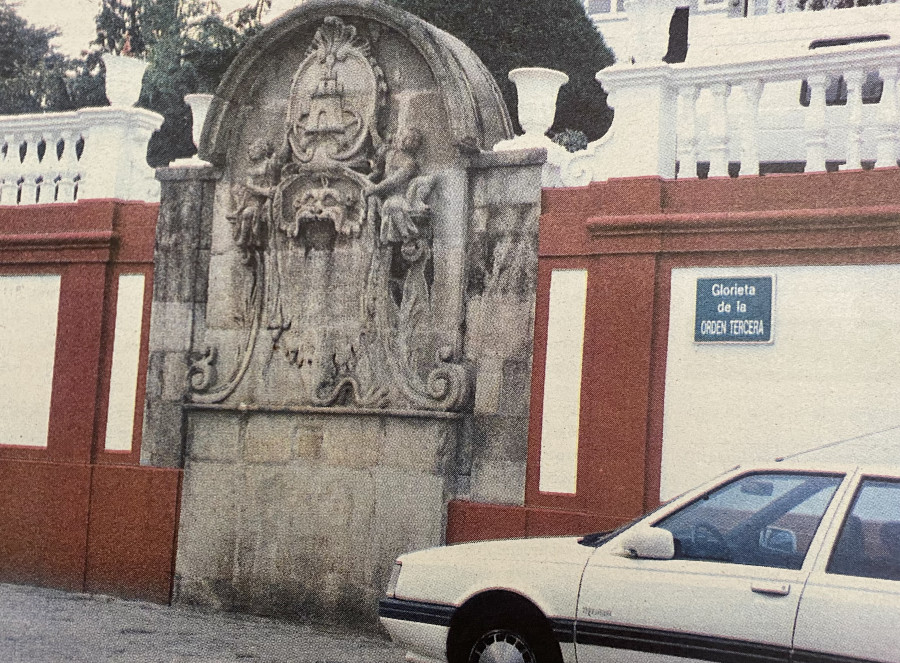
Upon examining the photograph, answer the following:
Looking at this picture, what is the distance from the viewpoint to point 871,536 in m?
5.89

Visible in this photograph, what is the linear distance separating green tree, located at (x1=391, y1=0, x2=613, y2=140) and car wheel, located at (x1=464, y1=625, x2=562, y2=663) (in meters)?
18.5

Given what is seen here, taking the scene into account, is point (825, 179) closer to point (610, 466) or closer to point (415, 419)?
point (610, 466)

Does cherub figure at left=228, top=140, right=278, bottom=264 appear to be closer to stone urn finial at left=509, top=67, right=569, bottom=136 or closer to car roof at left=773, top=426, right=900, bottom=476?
stone urn finial at left=509, top=67, right=569, bottom=136

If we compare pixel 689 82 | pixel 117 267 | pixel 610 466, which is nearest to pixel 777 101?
pixel 689 82

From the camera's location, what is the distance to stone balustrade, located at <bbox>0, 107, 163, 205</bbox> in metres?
11.9

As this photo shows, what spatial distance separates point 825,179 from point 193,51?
21132 mm

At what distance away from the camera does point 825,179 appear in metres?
9.09

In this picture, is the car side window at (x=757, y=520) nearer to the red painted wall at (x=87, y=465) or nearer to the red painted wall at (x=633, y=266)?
the red painted wall at (x=633, y=266)

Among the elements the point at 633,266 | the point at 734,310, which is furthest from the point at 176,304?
the point at 734,310

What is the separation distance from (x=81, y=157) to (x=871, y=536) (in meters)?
8.34

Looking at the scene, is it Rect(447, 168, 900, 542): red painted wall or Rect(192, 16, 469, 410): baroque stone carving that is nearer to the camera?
Rect(447, 168, 900, 542): red painted wall

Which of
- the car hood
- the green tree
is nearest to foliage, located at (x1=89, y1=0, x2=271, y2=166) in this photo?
the green tree

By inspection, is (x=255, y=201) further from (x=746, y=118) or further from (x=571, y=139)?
(x=571, y=139)

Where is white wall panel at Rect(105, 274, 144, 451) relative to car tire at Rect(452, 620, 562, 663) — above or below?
above
